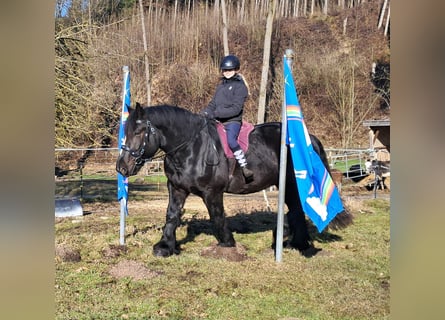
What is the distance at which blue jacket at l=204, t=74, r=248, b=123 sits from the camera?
5.81 meters

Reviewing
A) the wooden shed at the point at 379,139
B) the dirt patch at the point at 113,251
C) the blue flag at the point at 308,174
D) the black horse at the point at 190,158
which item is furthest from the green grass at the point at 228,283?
the wooden shed at the point at 379,139

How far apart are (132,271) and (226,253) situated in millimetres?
1430

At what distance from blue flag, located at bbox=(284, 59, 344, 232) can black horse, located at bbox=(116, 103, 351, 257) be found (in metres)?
0.78

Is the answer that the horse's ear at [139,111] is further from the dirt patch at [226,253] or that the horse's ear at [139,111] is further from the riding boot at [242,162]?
the dirt patch at [226,253]

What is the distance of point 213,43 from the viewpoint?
32.3m

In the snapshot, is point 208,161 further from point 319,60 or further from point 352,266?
point 319,60

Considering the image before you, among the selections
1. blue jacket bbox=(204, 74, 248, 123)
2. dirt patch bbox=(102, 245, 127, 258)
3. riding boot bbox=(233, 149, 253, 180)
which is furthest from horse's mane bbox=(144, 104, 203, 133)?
dirt patch bbox=(102, 245, 127, 258)

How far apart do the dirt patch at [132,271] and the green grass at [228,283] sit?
85 mm

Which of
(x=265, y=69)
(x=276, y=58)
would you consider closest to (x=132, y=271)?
(x=265, y=69)

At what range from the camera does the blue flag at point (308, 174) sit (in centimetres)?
539

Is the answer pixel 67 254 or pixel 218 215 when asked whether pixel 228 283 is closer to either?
pixel 218 215

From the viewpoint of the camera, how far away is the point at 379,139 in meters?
19.0

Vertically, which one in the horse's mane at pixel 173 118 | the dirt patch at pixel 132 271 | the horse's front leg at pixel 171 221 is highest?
the horse's mane at pixel 173 118
